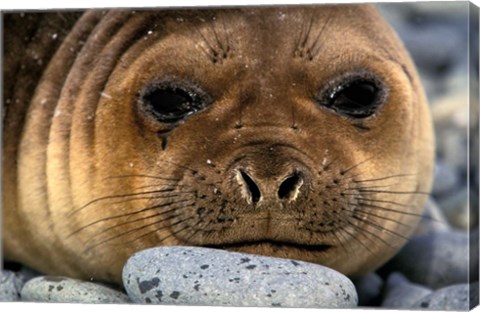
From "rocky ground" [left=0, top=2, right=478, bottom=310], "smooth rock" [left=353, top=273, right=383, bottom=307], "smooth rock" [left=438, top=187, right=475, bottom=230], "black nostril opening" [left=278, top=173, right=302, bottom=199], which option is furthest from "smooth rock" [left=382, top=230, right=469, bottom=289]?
"black nostril opening" [left=278, top=173, right=302, bottom=199]

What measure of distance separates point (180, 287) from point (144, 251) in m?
0.26

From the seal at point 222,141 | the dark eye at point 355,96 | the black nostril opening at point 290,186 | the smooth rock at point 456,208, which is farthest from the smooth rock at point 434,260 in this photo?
the black nostril opening at point 290,186

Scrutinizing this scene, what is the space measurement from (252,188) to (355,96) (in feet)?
2.17

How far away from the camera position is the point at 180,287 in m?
4.25

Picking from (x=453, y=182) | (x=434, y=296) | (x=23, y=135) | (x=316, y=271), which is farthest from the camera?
(x=453, y=182)

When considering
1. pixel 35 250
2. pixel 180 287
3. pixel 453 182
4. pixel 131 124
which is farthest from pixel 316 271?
pixel 453 182

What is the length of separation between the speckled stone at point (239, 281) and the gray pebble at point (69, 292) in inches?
13.7

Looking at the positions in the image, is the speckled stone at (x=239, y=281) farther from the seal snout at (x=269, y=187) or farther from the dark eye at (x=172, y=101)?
the dark eye at (x=172, y=101)

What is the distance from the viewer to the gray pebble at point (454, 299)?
4.45 meters

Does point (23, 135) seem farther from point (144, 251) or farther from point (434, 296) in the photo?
point (434, 296)

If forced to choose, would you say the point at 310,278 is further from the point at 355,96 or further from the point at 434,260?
the point at 434,260

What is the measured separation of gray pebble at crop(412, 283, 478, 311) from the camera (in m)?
4.45

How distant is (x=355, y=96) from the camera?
4547 mm

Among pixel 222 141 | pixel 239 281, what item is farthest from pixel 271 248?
pixel 222 141
